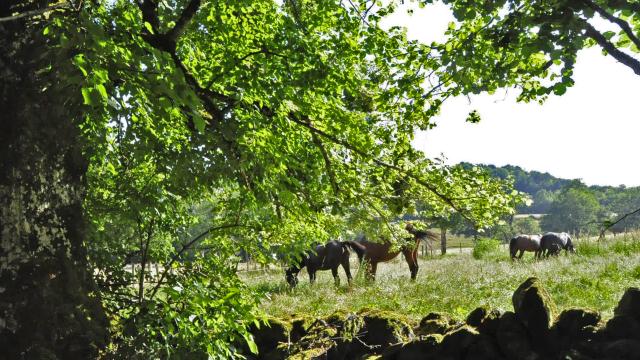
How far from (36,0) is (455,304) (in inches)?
385

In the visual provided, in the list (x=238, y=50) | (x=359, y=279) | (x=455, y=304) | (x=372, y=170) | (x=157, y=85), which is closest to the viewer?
(x=157, y=85)

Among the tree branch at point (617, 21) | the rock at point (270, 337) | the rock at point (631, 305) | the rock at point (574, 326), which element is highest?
the tree branch at point (617, 21)

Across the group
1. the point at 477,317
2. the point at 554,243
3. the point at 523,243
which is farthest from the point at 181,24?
the point at 523,243

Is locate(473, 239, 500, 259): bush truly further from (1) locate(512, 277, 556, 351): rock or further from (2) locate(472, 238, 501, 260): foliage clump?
(1) locate(512, 277, 556, 351): rock

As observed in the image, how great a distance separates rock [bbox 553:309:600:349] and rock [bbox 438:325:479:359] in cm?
88

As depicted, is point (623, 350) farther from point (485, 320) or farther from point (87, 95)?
point (87, 95)

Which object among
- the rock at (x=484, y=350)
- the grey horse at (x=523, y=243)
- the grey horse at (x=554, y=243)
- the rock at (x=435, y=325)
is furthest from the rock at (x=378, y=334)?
the grey horse at (x=523, y=243)

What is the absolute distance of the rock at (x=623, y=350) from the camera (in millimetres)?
5035

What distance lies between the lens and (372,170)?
9195mm

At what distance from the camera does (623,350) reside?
16.6ft

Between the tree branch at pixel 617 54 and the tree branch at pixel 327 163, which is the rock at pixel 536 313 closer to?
the tree branch at pixel 617 54

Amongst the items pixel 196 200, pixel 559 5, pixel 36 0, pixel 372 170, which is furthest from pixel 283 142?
pixel 559 5

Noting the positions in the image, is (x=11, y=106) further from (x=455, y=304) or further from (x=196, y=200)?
(x=455, y=304)

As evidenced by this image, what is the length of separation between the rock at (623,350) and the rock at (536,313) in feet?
2.13
